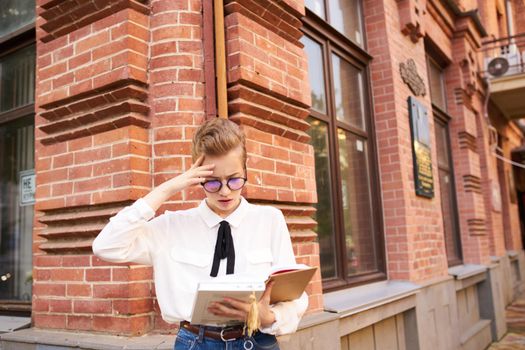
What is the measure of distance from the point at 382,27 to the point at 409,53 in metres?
0.77

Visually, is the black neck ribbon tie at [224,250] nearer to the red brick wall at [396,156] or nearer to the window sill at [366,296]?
the window sill at [366,296]

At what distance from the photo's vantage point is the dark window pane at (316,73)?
14.6 ft

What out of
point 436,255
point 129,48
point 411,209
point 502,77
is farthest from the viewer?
point 502,77

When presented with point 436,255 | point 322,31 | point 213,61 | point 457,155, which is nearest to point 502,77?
point 457,155

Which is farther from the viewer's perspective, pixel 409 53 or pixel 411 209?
pixel 409 53

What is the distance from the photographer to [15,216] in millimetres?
3994

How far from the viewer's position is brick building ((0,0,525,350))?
2.79 meters

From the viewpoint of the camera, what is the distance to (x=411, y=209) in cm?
509

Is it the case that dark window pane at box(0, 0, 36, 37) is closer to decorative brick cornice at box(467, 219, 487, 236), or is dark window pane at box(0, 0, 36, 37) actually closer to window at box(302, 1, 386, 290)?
window at box(302, 1, 386, 290)

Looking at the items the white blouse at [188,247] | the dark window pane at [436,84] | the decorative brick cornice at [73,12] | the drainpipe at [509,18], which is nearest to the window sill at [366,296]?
the white blouse at [188,247]

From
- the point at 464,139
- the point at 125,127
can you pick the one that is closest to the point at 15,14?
the point at 125,127

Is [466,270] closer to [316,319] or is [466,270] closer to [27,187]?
[316,319]

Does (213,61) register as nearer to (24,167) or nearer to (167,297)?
(167,297)

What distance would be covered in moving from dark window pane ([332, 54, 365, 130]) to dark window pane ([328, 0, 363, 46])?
1.14 ft
